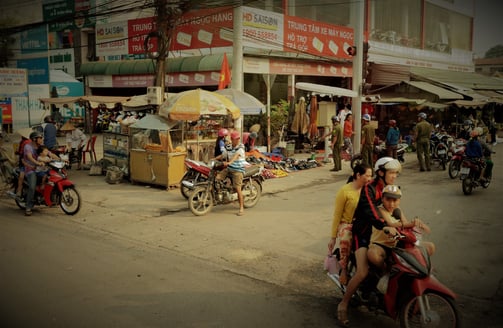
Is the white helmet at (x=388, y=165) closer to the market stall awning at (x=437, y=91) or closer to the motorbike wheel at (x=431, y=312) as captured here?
the motorbike wheel at (x=431, y=312)

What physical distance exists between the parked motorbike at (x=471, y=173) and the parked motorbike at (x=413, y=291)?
8.06m

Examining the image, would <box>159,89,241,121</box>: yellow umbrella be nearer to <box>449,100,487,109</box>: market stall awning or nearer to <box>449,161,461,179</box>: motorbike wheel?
<box>449,161,461,179</box>: motorbike wheel

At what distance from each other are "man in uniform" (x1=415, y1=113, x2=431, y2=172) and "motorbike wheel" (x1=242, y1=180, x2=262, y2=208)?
7.39 metres

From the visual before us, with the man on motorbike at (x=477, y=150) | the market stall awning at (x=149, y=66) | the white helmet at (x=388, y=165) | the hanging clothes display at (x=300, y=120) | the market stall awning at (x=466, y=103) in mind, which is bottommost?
the man on motorbike at (x=477, y=150)

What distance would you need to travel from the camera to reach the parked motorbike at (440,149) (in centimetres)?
1628

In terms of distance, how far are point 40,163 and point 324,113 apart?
12783 millimetres

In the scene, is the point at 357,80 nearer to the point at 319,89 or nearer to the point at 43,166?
the point at 319,89

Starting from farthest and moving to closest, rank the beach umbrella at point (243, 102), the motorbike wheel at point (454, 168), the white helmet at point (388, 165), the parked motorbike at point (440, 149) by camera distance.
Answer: the parked motorbike at point (440, 149) < the motorbike wheel at point (454, 168) < the beach umbrella at point (243, 102) < the white helmet at point (388, 165)

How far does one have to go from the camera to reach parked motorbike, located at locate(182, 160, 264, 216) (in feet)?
31.9

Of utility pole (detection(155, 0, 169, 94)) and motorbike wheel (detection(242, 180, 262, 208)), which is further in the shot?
utility pole (detection(155, 0, 169, 94))

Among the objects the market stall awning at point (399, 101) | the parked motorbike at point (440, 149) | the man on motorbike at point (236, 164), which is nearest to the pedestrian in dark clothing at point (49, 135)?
the man on motorbike at point (236, 164)

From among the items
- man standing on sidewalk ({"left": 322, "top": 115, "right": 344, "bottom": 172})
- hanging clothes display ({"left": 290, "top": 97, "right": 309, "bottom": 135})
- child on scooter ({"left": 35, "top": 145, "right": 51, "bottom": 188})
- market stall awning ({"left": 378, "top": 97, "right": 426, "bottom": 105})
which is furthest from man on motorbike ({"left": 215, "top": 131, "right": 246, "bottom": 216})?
market stall awning ({"left": 378, "top": 97, "right": 426, "bottom": 105})

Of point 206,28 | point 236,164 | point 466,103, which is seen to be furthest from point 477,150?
point 466,103

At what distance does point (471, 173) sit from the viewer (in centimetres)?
1171
